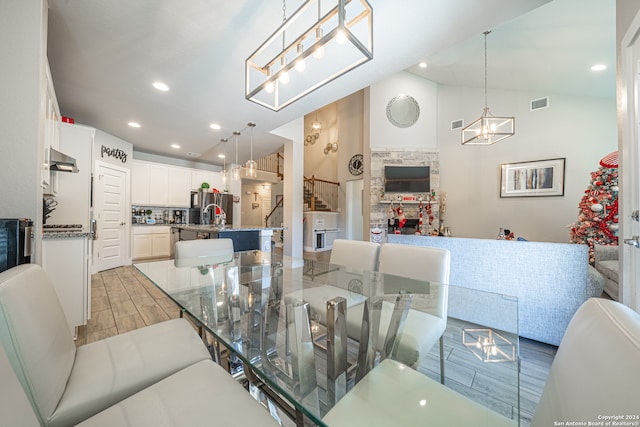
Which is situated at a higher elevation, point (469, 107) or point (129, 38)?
point (469, 107)

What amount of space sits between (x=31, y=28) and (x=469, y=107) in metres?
7.12

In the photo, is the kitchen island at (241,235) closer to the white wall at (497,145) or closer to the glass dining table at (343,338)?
the glass dining table at (343,338)

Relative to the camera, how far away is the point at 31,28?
1491mm

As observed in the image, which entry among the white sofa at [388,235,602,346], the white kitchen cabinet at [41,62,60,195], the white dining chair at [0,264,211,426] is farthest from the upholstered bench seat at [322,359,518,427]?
the white kitchen cabinet at [41,62,60,195]

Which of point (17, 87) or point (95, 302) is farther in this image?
point (95, 302)

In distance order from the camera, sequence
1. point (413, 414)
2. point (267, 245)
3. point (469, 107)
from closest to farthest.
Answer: point (413, 414) → point (267, 245) → point (469, 107)

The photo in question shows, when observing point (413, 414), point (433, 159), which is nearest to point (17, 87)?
point (413, 414)

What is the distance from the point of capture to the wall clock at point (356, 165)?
735cm

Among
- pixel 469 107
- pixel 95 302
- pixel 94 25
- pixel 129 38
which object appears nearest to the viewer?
pixel 94 25

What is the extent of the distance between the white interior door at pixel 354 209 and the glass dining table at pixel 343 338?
6090 mm

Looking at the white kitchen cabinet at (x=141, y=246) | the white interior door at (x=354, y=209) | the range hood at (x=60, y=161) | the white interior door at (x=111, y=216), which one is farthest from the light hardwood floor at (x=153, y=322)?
the white interior door at (x=354, y=209)

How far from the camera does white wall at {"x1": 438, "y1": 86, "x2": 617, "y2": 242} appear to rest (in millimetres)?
4480

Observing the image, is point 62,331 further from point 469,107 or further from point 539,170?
point 469,107

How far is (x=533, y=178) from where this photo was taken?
493 centimetres
